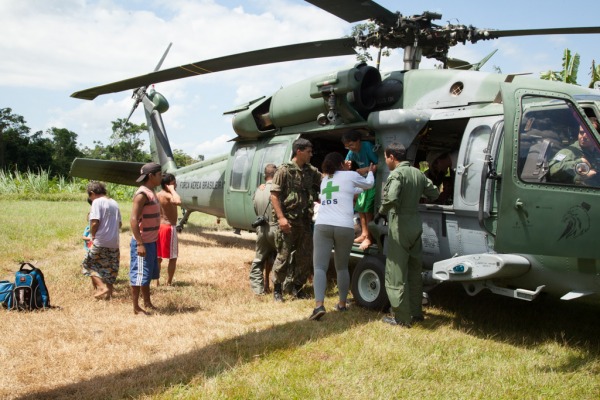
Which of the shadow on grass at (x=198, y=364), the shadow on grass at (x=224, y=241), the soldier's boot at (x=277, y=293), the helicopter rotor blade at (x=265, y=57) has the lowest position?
the shadow on grass at (x=224, y=241)

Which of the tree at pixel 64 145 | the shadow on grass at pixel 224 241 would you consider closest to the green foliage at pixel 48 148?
the tree at pixel 64 145

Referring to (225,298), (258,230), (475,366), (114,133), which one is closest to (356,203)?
(258,230)

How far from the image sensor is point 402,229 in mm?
5277

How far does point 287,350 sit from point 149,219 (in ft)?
7.61

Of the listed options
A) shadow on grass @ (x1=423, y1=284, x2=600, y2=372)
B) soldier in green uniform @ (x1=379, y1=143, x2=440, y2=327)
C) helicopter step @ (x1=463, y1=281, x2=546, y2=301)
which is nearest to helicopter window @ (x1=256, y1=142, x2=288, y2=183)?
soldier in green uniform @ (x1=379, y1=143, x2=440, y2=327)

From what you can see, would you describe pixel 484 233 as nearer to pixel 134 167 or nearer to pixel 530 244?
pixel 530 244

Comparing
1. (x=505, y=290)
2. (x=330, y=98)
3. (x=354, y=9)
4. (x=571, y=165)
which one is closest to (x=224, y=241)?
(x=330, y=98)

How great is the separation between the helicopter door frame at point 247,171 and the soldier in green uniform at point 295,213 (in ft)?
4.48

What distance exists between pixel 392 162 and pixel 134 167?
8.68 metres

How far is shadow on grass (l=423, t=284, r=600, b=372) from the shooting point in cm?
492

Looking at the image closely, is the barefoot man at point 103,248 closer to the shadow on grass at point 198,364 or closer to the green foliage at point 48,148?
the shadow on grass at point 198,364

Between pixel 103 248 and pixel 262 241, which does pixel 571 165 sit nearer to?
pixel 262 241

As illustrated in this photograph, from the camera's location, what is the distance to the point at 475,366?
422 centimetres

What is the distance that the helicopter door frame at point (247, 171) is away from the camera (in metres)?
8.13
